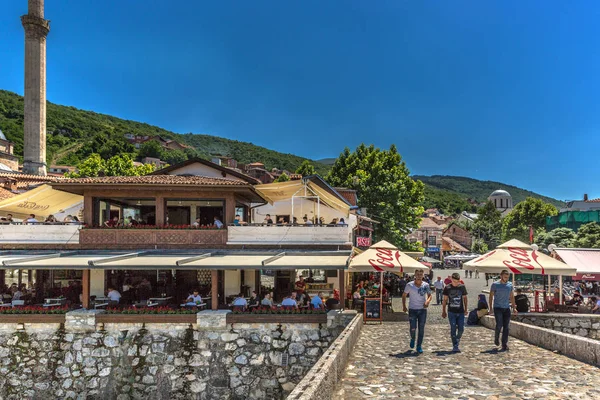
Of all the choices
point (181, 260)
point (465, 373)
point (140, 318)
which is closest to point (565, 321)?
point (465, 373)

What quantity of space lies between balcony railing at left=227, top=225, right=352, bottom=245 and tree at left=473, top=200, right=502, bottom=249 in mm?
90012

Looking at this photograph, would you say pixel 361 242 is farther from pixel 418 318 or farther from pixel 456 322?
pixel 418 318

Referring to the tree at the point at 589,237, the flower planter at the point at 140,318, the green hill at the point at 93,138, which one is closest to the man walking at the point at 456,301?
the flower planter at the point at 140,318

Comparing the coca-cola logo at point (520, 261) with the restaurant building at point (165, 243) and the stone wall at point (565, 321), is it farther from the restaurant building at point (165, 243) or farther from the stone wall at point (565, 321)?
the restaurant building at point (165, 243)

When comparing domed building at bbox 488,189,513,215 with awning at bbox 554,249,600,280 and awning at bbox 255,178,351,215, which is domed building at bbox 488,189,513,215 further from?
awning at bbox 255,178,351,215

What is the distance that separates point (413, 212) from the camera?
45.5 m

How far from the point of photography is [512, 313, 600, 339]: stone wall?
16.6m

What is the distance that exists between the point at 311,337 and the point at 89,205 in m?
10.4

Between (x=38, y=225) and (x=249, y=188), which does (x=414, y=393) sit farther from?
(x=38, y=225)

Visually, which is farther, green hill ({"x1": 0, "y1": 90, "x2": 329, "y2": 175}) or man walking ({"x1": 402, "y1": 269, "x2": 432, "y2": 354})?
green hill ({"x1": 0, "y1": 90, "x2": 329, "y2": 175})

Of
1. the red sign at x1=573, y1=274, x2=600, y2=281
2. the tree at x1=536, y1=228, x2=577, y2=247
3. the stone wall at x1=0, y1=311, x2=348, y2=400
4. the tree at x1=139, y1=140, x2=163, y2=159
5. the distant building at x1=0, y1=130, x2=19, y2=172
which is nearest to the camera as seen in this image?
the stone wall at x1=0, y1=311, x2=348, y2=400

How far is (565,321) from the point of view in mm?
16781

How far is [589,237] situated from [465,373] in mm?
41596

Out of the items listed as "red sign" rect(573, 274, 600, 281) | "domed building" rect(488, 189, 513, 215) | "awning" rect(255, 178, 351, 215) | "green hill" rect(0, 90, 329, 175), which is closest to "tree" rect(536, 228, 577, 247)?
"red sign" rect(573, 274, 600, 281)
